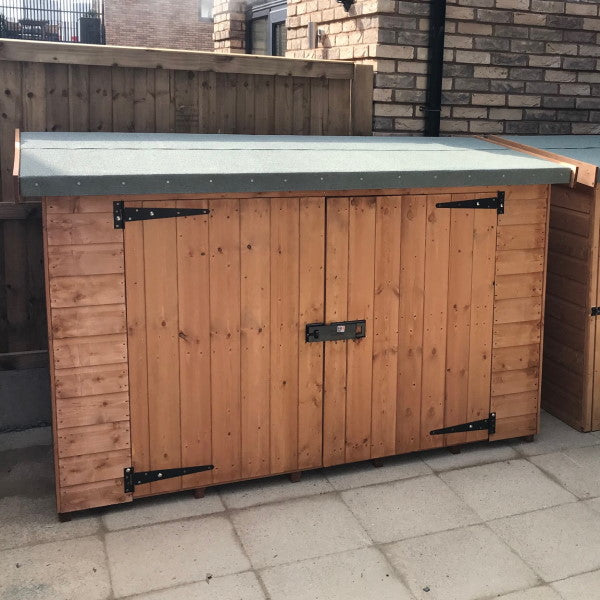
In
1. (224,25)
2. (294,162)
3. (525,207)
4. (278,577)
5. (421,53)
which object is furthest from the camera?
(224,25)

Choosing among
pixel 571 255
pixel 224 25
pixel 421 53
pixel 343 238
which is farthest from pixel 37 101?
pixel 224 25

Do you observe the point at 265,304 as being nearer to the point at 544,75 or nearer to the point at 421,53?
the point at 421,53

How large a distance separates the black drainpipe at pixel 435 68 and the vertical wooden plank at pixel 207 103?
1.78 metres

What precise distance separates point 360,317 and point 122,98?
7.53 ft

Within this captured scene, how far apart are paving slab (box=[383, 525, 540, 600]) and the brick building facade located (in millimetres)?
3365

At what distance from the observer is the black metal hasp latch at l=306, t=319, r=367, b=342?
16.0 ft

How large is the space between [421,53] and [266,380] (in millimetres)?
3149

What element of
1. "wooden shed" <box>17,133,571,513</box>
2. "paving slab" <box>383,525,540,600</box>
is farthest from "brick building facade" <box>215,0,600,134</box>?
"paving slab" <box>383,525,540,600</box>

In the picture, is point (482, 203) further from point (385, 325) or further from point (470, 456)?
point (470, 456)

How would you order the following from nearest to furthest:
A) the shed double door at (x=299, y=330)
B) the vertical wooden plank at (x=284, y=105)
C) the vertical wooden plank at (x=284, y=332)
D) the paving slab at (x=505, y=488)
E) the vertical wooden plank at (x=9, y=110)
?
the shed double door at (x=299, y=330) < the vertical wooden plank at (x=284, y=332) < the paving slab at (x=505, y=488) < the vertical wooden plank at (x=9, y=110) < the vertical wooden plank at (x=284, y=105)

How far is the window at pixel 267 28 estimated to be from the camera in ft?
29.2

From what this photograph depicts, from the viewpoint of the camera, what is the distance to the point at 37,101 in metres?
5.41

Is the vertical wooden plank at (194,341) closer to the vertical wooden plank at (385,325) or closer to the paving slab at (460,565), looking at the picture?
the vertical wooden plank at (385,325)

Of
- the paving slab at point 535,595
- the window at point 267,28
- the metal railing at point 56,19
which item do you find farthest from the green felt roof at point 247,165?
the metal railing at point 56,19
